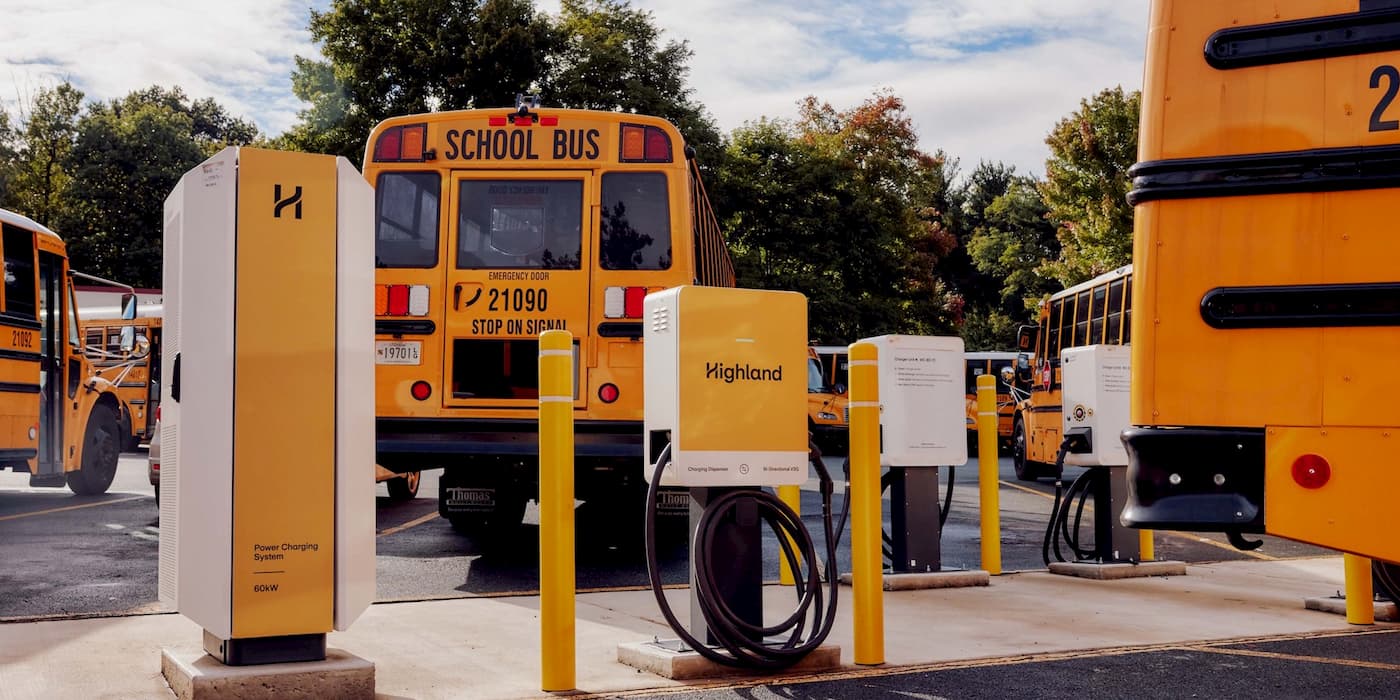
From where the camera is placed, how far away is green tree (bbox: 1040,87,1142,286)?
33.2m

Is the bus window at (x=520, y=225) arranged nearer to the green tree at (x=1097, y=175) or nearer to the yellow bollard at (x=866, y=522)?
the yellow bollard at (x=866, y=522)

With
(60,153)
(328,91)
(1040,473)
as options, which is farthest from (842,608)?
(60,153)

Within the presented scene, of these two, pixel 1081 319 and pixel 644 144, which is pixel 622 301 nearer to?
pixel 644 144

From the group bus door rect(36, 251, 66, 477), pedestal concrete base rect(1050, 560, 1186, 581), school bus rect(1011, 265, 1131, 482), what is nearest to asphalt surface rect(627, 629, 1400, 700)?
pedestal concrete base rect(1050, 560, 1186, 581)

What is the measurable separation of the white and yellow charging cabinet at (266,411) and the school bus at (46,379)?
922cm

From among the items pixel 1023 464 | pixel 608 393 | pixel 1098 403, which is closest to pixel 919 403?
pixel 1098 403

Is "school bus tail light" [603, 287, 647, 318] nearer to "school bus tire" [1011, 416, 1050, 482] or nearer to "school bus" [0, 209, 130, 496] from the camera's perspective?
"school bus" [0, 209, 130, 496]

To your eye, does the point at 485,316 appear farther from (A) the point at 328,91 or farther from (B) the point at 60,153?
(B) the point at 60,153

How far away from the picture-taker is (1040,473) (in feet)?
63.8

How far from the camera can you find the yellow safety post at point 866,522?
5.61m

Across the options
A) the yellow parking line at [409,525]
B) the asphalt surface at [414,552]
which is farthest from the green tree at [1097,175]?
the yellow parking line at [409,525]

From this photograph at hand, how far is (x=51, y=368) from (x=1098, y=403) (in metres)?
10.7

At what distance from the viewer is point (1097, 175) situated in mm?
35031

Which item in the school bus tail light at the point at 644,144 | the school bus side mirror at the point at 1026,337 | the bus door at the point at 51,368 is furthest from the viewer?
the school bus side mirror at the point at 1026,337
